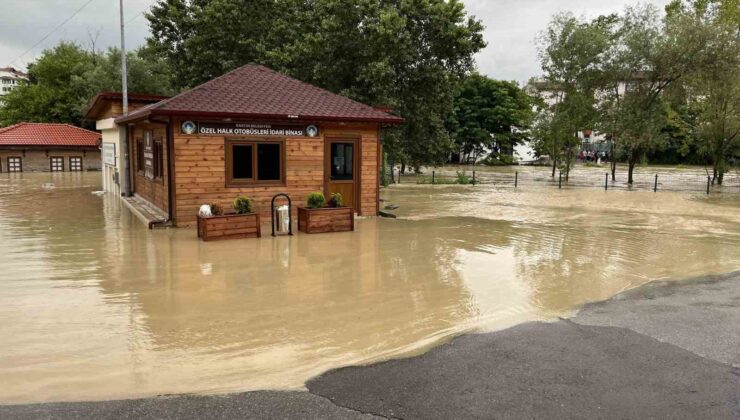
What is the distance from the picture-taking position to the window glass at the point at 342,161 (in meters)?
15.2

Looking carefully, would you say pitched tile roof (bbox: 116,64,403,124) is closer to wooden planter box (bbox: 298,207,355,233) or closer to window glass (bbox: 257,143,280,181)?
window glass (bbox: 257,143,280,181)

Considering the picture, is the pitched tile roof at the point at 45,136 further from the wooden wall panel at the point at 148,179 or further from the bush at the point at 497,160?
the bush at the point at 497,160

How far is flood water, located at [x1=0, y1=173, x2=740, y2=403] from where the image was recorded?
5344 millimetres

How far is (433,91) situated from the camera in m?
26.5

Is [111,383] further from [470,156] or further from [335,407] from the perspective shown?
[470,156]

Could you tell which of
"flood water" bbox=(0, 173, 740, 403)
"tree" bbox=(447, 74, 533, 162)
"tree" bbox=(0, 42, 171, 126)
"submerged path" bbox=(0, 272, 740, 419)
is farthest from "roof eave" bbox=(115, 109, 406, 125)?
"tree" bbox=(447, 74, 533, 162)

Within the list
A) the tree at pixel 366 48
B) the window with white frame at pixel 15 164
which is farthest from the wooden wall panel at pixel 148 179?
the window with white frame at pixel 15 164

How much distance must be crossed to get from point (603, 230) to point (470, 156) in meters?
48.8

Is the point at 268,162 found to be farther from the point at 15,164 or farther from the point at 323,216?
the point at 15,164

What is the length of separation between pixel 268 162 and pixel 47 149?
29.8 meters

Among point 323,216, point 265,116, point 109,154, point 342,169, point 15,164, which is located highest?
point 265,116

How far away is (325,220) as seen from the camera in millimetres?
13188

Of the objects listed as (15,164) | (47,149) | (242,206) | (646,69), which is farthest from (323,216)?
(15,164)

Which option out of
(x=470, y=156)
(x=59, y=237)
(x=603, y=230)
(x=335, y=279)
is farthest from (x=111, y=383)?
(x=470, y=156)
